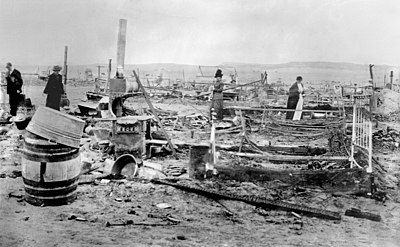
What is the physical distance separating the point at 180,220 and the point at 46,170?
1966 mm

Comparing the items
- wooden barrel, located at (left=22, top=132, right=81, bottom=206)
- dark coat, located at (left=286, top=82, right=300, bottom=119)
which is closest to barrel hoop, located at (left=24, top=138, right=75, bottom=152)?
wooden barrel, located at (left=22, top=132, right=81, bottom=206)

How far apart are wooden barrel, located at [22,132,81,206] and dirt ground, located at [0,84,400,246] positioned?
17 cm

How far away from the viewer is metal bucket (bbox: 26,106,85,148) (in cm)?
529

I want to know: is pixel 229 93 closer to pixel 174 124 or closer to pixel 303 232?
pixel 174 124

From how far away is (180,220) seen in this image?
5121 mm

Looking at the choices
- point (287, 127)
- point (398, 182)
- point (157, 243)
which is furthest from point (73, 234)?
point (287, 127)

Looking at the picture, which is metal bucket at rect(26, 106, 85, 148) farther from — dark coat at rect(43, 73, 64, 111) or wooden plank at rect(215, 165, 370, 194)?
dark coat at rect(43, 73, 64, 111)

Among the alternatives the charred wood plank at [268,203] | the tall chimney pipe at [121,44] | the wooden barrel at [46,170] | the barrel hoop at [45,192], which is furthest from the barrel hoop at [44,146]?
the tall chimney pipe at [121,44]

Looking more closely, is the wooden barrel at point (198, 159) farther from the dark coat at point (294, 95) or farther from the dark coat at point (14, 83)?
the dark coat at point (14, 83)

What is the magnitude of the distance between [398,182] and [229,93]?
59.6 feet

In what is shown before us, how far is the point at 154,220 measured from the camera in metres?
5.09

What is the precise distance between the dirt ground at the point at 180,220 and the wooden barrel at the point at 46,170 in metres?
0.17

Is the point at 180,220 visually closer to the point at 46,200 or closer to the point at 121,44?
the point at 46,200

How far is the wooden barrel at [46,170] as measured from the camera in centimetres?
529
